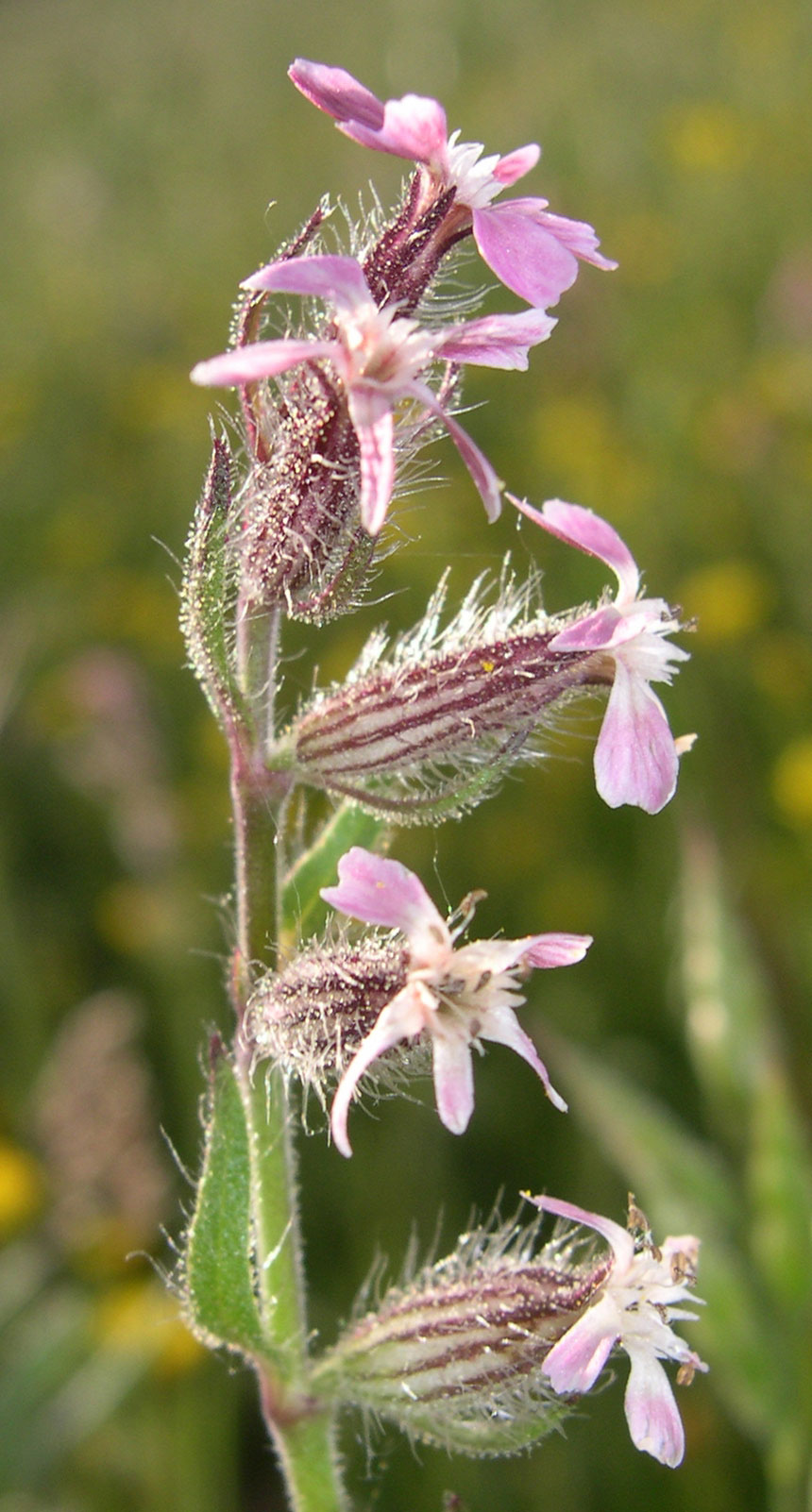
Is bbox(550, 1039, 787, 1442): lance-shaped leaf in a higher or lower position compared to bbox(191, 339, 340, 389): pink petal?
lower

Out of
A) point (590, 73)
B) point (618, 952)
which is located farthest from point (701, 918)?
point (590, 73)

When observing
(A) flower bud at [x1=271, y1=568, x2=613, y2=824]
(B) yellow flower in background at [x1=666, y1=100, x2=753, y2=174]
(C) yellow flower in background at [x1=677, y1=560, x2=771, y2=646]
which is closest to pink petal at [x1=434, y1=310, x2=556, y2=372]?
(A) flower bud at [x1=271, y1=568, x2=613, y2=824]

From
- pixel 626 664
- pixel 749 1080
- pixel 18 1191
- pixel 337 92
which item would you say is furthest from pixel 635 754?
pixel 18 1191

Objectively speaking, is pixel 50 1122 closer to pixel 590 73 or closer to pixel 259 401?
pixel 259 401

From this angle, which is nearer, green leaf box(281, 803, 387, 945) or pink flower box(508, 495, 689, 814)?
pink flower box(508, 495, 689, 814)

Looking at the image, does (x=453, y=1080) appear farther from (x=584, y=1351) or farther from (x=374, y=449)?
(x=374, y=449)

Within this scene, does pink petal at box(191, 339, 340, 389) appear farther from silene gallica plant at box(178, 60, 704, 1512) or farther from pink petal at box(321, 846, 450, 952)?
pink petal at box(321, 846, 450, 952)

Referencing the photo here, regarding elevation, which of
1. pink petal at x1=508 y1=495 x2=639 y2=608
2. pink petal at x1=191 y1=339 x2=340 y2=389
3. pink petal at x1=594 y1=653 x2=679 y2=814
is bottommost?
pink petal at x1=594 y1=653 x2=679 y2=814
